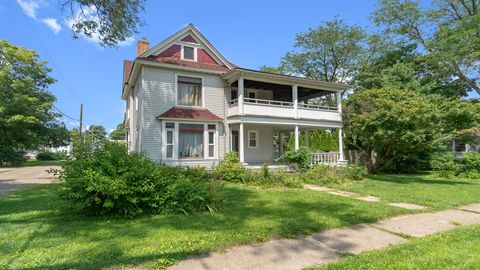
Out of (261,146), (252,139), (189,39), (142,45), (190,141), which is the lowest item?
(261,146)

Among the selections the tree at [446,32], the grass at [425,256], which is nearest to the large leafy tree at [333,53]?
the tree at [446,32]

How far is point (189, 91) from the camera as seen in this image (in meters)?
16.8

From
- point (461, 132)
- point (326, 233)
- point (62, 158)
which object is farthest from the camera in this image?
point (461, 132)

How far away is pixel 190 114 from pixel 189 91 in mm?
1551

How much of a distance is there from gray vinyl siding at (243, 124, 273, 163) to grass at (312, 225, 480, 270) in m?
15.2

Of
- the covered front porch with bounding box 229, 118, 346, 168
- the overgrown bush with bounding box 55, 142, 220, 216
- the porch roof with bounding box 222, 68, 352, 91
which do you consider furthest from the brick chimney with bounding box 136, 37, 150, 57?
the overgrown bush with bounding box 55, 142, 220, 216

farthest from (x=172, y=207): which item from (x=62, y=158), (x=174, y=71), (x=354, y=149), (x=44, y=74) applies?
(x=44, y=74)

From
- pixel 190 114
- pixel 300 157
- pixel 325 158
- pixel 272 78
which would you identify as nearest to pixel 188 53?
pixel 190 114

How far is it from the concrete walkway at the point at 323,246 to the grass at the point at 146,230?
0.27 meters

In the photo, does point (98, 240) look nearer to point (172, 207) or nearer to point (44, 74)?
point (172, 207)

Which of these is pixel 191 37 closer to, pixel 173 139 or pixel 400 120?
pixel 173 139

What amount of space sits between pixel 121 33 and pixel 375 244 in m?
10.4

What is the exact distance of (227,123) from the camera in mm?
17797

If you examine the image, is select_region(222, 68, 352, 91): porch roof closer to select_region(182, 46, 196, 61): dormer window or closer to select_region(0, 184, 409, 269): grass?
select_region(182, 46, 196, 61): dormer window
